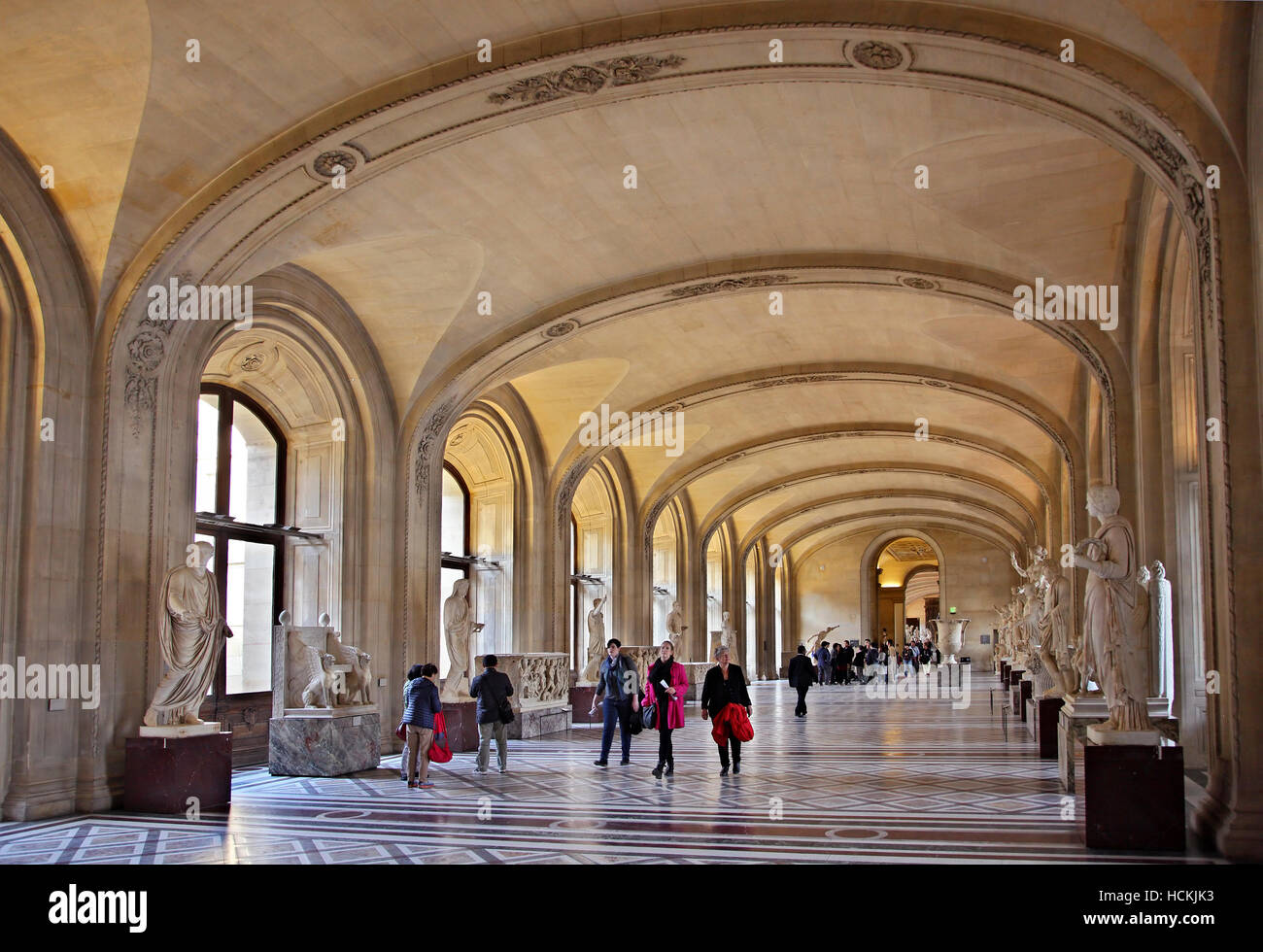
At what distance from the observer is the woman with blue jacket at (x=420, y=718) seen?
9.93 meters

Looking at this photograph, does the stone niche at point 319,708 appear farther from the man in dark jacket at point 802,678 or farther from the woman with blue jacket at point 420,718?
the man in dark jacket at point 802,678

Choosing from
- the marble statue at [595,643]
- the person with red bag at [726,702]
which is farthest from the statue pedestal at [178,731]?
the marble statue at [595,643]

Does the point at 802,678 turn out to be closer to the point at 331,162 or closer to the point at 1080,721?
the point at 1080,721

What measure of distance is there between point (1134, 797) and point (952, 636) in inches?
1364

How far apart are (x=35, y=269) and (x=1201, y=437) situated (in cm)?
842

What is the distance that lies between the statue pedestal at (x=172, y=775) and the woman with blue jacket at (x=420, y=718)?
1.60m

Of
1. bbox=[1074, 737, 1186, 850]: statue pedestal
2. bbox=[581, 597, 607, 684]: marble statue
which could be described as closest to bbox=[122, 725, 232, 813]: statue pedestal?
bbox=[1074, 737, 1186, 850]: statue pedestal

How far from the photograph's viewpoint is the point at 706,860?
6434 millimetres

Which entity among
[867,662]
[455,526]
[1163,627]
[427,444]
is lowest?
[867,662]

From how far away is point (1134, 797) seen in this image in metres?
6.63

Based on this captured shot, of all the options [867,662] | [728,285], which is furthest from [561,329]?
[867,662]

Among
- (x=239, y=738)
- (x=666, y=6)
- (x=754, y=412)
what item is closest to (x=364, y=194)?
(x=666, y=6)
